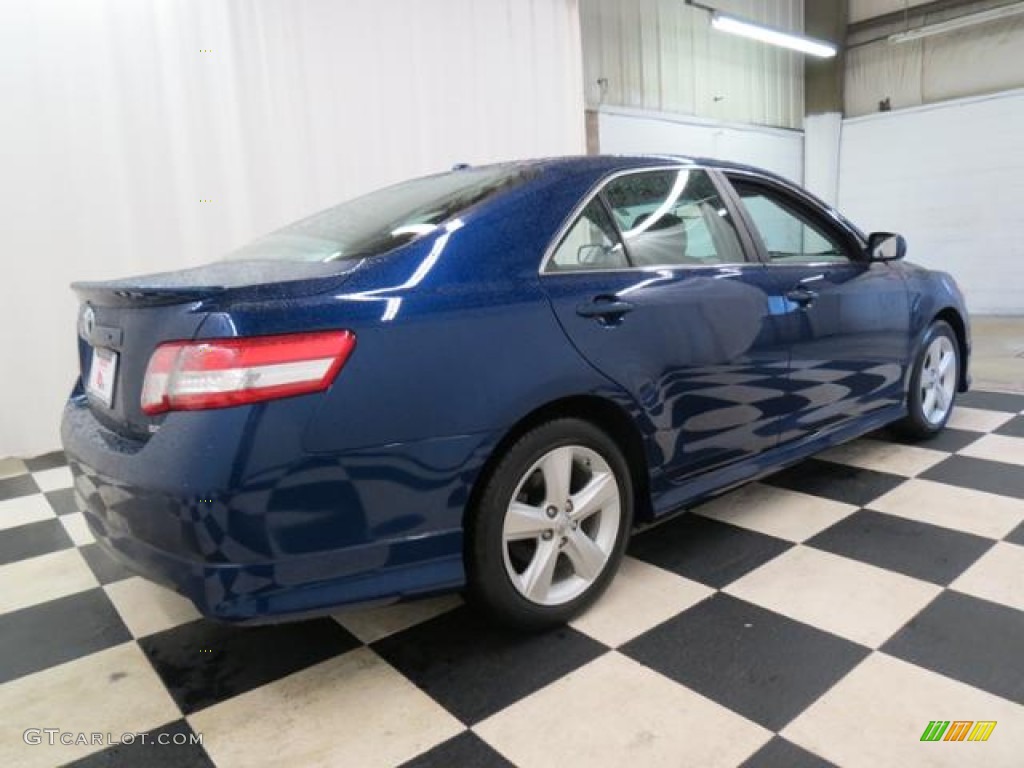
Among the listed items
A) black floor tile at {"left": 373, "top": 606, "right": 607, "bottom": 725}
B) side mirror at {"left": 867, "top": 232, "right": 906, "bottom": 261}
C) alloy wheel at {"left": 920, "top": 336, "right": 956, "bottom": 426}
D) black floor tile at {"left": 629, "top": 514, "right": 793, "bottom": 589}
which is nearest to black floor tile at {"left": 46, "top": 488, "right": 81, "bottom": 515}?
black floor tile at {"left": 373, "top": 606, "right": 607, "bottom": 725}

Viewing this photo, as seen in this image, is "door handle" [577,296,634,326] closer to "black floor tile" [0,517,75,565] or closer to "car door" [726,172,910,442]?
"car door" [726,172,910,442]

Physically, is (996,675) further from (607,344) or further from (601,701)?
(607,344)

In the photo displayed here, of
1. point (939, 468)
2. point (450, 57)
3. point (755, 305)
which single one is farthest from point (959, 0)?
point (755, 305)

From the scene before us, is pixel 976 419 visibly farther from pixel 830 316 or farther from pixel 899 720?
pixel 899 720

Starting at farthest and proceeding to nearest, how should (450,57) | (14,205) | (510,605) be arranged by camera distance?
A: 1. (450,57)
2. (14,205)
3. (510,605)

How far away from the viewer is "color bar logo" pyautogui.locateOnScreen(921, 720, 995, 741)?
120 cm

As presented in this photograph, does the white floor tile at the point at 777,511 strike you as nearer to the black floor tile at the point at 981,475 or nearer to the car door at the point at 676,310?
the car door at the point at 676,310

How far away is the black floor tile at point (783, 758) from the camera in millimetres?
1150

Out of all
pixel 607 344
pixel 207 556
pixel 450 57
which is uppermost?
pixel 450 57

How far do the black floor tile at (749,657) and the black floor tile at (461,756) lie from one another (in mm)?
393

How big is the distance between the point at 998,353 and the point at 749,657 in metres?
4.74

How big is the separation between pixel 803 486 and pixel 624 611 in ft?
3.54

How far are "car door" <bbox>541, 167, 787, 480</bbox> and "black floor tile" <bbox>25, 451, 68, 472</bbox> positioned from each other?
2747mm

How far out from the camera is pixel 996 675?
4.44 feet
